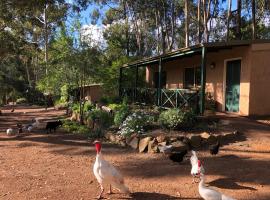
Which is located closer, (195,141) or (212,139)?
(195,141)

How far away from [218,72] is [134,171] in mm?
8690

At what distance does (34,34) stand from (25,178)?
38887mm

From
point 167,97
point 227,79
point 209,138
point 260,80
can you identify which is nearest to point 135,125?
point 209,138

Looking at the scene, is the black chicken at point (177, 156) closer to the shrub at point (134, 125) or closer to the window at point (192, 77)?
the shrub at point (134, 125)

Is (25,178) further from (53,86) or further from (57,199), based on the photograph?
(53,86)

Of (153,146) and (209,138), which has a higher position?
(209,138)

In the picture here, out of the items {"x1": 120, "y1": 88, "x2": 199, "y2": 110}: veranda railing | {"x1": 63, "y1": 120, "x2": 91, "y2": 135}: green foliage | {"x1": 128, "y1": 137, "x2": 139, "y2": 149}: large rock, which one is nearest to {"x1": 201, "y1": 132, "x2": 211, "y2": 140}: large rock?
{"x1": 128, "y1": 137, "x2": 139, "y2": 149}: large rock

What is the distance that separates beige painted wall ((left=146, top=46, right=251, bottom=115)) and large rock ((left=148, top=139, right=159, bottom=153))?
493 cm

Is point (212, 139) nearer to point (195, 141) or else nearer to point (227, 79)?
point (195, 141)

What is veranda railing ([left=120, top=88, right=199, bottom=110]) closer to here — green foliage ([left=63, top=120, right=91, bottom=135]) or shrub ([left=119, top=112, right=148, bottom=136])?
shrub ([left=119, top=112, right=148, bottom=136])

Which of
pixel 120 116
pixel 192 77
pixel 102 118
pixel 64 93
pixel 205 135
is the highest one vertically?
pixel 192 77

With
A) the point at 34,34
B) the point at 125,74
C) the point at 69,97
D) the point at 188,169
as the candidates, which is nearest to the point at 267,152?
the point at 188,169

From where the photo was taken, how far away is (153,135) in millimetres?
10664

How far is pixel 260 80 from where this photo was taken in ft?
44.2
